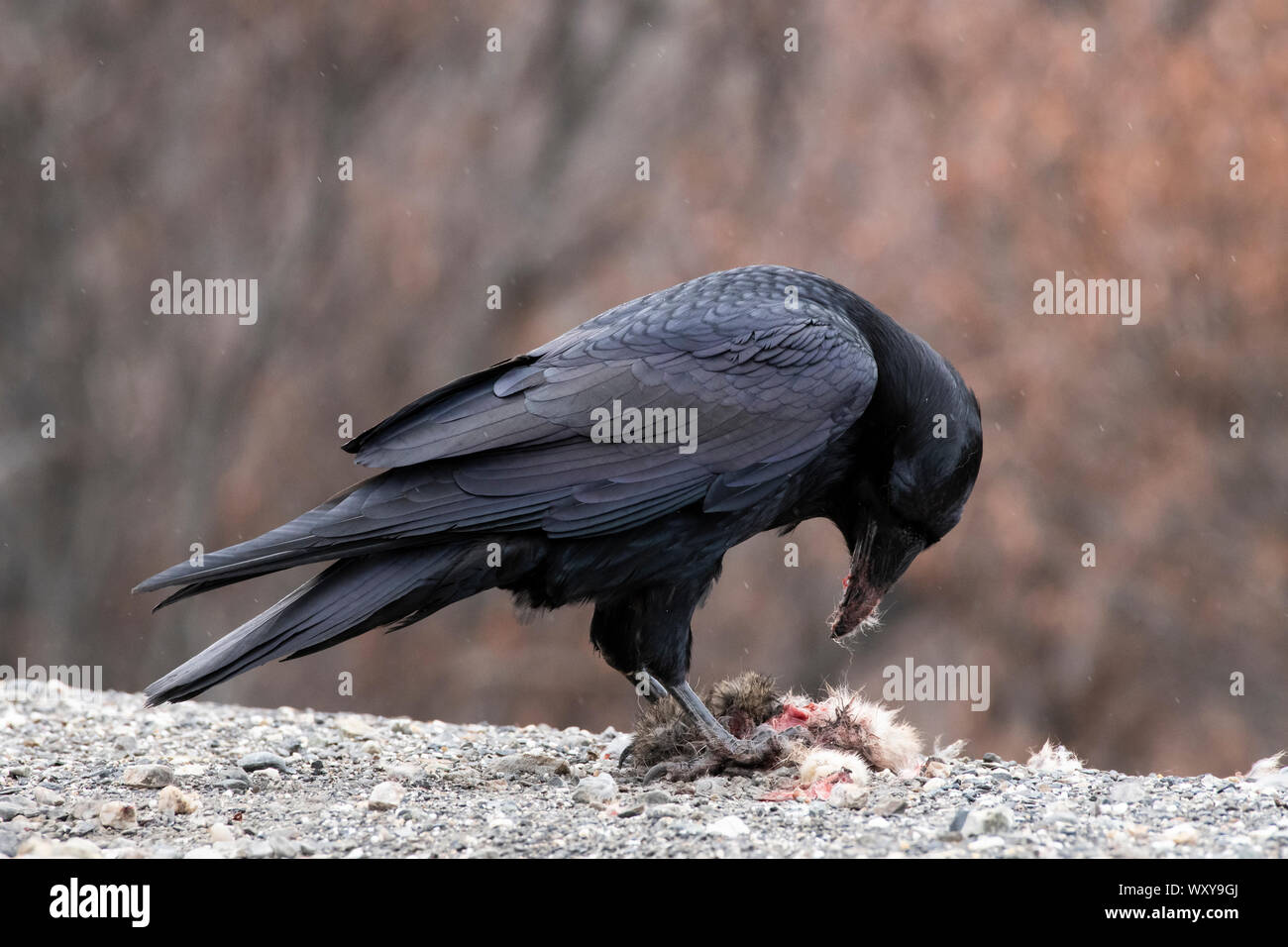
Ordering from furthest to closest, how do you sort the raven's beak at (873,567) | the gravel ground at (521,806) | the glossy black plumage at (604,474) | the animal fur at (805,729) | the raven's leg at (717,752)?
the raven's beak at (873,567)
the raven's leg at (717,752)
the animal fur at (805,729)
the glossy black plumage at (604,474)
the gravel ground at (521,806)

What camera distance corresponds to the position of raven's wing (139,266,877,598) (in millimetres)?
4480

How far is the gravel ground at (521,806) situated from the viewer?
3557 mm

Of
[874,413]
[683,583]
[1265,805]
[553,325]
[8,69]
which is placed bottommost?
[1265,805]

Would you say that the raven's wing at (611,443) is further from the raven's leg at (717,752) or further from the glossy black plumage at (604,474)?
the raven's leg at (717,752)

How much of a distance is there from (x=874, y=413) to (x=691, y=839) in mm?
1948

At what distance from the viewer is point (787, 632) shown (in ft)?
39.1

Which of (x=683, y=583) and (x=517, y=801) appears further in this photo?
(x=683, y=583)

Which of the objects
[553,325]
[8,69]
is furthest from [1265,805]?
[8,69]

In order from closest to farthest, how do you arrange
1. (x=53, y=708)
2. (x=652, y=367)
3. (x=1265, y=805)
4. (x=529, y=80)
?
(x=1265, y=805), (x=652, y=367), (x=53, y=708), (x=529, y=80)

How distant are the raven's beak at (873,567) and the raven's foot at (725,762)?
86 centimetres

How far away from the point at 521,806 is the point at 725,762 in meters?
0.80

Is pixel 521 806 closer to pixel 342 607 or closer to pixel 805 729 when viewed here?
pixel 342 607

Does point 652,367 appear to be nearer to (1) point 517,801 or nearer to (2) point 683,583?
(2) point 683,583

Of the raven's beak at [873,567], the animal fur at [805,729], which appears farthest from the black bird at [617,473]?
the raven's beak at [873,567]
